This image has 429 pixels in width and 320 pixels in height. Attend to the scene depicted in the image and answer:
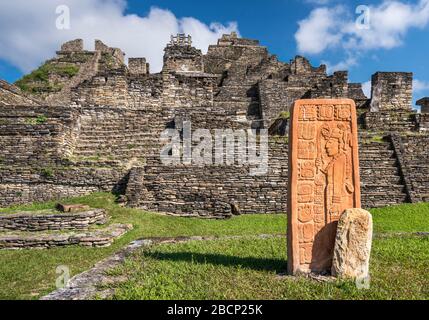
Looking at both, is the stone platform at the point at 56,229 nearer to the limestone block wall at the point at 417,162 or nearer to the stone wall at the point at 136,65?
the limestone block wall at the point at 417,162

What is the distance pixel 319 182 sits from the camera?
14.9ft

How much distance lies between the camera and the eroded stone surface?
422cm

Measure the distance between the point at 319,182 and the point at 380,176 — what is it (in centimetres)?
862

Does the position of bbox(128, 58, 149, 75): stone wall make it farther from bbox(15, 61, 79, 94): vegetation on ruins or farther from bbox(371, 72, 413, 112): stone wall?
bbox(371, 72, 413, 112): stone wall

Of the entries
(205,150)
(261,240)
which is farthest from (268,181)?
(261,240)

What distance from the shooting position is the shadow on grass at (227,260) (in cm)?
490

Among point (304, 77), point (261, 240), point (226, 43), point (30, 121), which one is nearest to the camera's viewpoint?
point (261, 240)

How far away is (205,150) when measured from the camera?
1316cm

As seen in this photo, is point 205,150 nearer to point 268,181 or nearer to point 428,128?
point 268,181

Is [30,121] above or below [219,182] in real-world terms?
above

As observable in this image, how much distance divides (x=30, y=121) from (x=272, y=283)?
14004mm

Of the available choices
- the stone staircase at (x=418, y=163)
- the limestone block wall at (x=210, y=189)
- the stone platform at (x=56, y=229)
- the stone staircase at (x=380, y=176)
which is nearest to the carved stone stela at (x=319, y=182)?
the stone platform at (x=56, y=229)
